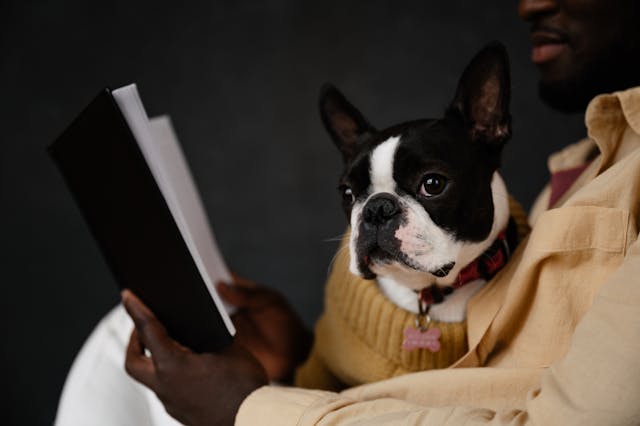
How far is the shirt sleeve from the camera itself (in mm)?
596

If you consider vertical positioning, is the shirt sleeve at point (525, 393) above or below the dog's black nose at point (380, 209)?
below

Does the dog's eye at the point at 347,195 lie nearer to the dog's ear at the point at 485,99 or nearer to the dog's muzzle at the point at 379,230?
the dog's muzzle at the point at 379,230

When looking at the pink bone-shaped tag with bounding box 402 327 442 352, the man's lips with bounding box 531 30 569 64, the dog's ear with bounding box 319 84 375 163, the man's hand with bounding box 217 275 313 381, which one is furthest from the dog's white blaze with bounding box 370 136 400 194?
the man's hand with bounding box 217 275 313 381

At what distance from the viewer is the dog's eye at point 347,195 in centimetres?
101

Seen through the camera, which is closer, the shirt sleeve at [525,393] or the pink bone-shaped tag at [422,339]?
the shirt sleeve at [525,393]

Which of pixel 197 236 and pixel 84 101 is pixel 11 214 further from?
pixel 197 236

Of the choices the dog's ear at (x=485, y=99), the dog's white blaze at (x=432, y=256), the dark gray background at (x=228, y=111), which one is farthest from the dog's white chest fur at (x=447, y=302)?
the dark gray background at (x=228, y=111)

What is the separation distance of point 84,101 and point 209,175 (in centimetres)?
43

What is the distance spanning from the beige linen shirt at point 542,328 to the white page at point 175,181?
0.22 m

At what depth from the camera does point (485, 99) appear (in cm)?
96

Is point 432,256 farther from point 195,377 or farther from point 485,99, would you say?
point 195,377

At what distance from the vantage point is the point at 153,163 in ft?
2.66

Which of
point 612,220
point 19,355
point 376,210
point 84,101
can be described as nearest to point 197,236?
point 376,210

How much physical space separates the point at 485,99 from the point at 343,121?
26cm
